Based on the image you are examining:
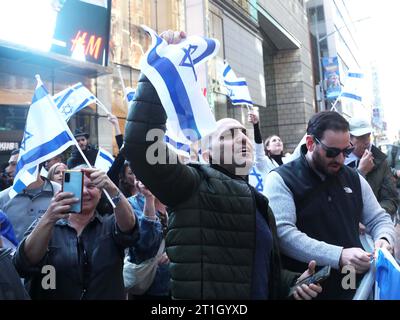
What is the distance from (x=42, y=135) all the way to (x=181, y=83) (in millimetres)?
1849

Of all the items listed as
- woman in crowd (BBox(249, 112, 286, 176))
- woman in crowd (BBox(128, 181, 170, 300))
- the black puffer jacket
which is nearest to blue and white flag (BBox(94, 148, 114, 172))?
woman in crowd (BBox(249, 112, 286, 176))

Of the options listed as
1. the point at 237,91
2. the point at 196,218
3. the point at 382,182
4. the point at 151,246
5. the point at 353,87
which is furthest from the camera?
the point at 353,87

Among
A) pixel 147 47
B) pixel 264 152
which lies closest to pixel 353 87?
pixel 264 152

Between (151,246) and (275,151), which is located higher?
(275,151)

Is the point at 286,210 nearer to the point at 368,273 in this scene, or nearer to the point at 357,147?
the point at 368,273

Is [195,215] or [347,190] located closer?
[195,215]

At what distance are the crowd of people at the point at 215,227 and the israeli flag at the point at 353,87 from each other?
570 centimetres

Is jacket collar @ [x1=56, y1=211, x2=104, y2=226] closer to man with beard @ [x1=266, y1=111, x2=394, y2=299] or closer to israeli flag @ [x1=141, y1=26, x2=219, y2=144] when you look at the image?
israeli flag @ [x1=141, y1=26, x2=219, y2=144]

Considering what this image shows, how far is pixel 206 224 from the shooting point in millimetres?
2121

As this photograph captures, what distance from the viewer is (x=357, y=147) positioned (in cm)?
431

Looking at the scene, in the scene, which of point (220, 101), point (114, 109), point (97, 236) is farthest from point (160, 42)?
point (220, 101)

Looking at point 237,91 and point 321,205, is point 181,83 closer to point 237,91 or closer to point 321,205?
point 321,205

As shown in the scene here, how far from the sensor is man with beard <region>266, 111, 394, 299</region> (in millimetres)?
2385

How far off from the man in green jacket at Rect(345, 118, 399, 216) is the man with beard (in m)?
1.55
